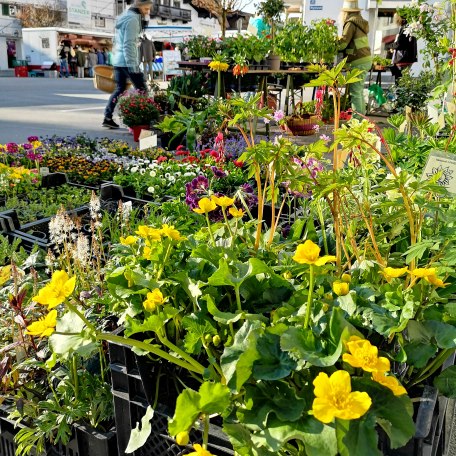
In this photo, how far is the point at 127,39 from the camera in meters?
7.38

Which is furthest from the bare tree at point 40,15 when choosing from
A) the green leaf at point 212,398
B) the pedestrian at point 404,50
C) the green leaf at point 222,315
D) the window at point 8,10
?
the green leaf at point 212,398

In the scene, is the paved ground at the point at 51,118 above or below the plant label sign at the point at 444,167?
below

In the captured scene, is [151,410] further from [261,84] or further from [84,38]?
[84,38]

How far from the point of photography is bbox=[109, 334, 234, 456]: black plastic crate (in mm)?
1225

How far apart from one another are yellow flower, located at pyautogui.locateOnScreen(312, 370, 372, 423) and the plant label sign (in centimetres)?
93

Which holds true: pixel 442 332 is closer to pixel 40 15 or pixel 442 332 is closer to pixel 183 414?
pixel 183 414

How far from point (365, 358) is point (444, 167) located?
0.91 meters

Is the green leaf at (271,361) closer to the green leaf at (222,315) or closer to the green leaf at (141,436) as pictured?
the green leaf at (222,315)

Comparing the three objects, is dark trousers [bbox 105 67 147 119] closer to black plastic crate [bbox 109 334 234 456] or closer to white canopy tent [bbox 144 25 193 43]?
black plastic crate [bbox 109 334 234 456]

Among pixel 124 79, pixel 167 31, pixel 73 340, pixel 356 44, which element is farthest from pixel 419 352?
pixel 167 31

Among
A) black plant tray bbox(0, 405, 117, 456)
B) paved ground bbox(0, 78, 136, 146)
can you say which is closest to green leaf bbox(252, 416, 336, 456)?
black plant tray bbox(0, 405, 117, 456)

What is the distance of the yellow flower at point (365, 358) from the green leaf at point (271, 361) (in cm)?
13

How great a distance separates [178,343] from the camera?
1.27m

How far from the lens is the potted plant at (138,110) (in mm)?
6617
